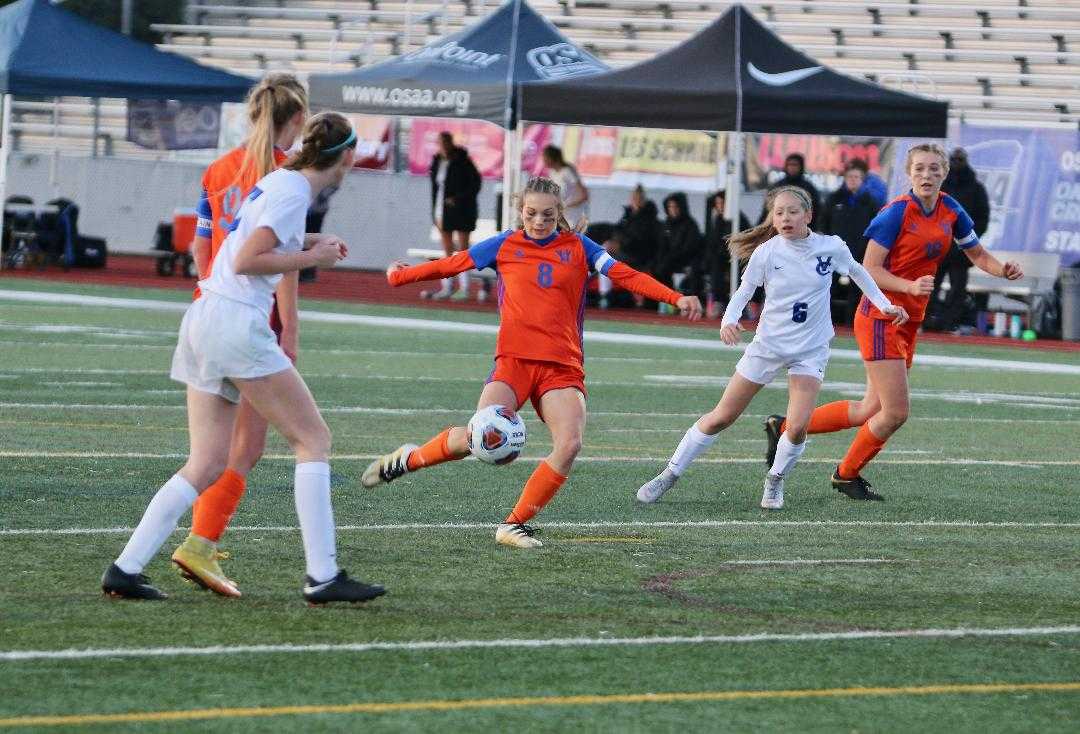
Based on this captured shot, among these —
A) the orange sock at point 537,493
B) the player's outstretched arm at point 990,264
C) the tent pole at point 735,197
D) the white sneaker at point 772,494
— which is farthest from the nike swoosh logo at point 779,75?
the orange sock at point 537,493

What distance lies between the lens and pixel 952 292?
79.9 ft

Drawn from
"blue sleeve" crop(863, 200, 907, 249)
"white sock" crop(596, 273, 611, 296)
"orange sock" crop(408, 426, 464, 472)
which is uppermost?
"blue sleeve" crop(863, 200, 907, 249)

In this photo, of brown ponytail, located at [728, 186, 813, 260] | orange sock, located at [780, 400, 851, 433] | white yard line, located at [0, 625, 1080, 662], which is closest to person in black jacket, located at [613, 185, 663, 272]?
orange sock, located at [780, 400, 851, 433]

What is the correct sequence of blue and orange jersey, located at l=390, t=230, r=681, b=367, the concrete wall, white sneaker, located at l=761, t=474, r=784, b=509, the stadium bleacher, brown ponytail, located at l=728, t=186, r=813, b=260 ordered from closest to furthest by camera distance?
blue and orange jersey, located at l=390, t=230, r=681, b=367 < white sneaker, located at l=761, t=474, r=784, b=509 < brown ponytail, located at l=728, t=186, r=813, b=260 < the stadium bleacher < the concrete wall

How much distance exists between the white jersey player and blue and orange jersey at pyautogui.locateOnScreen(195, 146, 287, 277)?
319 centimetres

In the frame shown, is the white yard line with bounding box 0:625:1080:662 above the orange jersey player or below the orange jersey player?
below

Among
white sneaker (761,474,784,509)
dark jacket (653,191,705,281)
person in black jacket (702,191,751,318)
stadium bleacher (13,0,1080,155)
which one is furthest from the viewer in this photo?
stadium bleacher (13,0,1080,155)

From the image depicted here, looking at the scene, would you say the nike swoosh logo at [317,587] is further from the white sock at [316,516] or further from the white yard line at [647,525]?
the white yard line at [647,525]

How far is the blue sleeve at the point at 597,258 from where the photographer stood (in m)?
8.34

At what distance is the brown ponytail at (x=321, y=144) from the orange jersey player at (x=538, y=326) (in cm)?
165

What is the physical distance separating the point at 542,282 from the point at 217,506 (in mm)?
2007

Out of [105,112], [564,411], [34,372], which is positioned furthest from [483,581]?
[105,112]

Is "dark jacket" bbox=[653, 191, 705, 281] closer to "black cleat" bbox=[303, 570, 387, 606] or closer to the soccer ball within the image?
the soccer ball

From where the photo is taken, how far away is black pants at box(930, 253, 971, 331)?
24.1 metres
